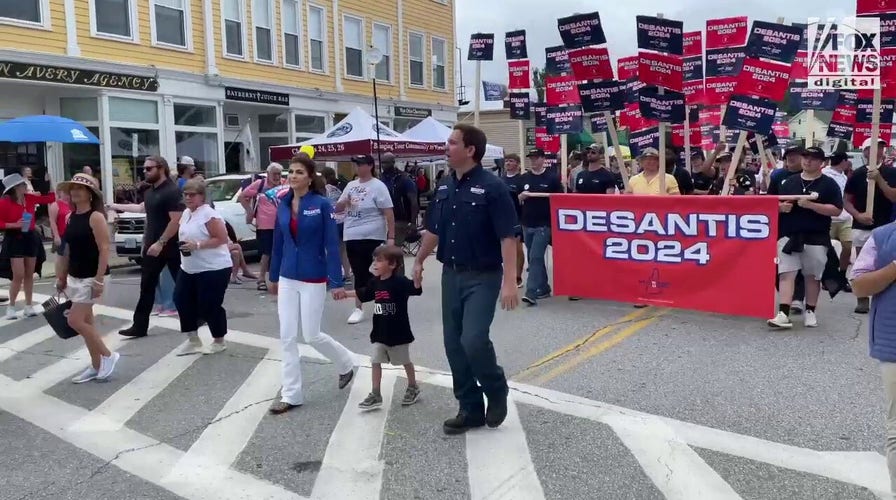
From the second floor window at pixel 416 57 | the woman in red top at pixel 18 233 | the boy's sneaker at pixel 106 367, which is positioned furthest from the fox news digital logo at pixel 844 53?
the second floor window at pixel 416 57

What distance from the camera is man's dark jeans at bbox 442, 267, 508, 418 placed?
4.57 meters

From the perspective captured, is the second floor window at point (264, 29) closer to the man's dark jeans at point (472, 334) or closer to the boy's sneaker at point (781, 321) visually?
the boy's sneaker at point (781, 321)

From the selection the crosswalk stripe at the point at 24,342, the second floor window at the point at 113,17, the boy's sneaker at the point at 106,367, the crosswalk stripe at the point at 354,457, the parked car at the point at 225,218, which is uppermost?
the second floor window at the point at 113,17

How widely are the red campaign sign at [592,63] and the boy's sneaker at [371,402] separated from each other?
6256mm

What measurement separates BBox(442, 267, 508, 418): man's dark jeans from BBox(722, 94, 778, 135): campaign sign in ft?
16.3

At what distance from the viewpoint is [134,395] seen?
5.91 m

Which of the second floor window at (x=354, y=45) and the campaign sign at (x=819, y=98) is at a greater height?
the second floor window at (x=354, y=45)

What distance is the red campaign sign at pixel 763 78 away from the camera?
8203 mm

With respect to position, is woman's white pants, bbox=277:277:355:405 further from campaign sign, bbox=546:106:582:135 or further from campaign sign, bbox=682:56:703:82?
campaign sign, bbox=682:56:703:82

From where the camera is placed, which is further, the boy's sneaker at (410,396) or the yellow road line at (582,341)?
the yellow road line at (582,341)

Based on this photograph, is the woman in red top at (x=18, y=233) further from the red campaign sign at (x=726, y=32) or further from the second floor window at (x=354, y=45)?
the second floor window at (x=354, y=45)

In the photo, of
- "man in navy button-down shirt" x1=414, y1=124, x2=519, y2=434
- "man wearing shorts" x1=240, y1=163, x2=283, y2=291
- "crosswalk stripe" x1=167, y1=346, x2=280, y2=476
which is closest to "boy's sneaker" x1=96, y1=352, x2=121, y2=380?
"crosswalk stripe" x1=167, y1=346, x2=280, y2=476

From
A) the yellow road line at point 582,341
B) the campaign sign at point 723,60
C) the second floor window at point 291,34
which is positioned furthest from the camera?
the second floor window at point 291,34

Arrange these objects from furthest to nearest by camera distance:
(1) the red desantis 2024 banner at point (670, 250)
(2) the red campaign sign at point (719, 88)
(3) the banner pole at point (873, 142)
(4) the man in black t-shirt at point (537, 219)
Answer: (2) the red campaign sign at point (719, 88)
(4) the man in black t-shirt at point (537, 219)
(3) the banner pole at point (873, 142)
(1) the red desantis 2024 banner at point (670, 250)
